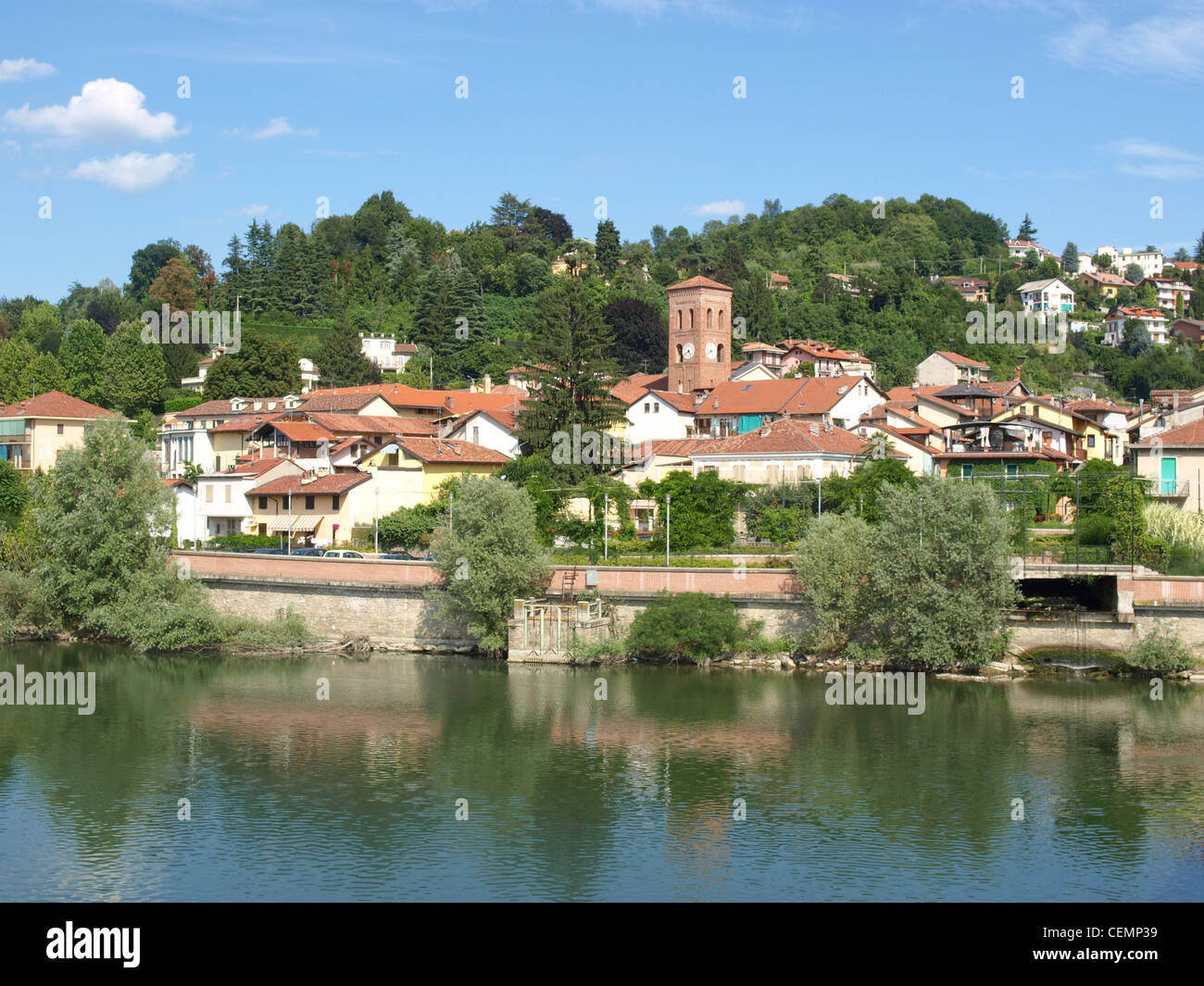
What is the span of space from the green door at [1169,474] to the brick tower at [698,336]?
2969 cm

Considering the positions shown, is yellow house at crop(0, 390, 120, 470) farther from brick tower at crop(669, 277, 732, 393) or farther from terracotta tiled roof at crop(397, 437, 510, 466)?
brick tower at crop(669, 277, 732, 393)

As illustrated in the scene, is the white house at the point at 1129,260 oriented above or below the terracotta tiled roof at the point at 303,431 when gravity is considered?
above

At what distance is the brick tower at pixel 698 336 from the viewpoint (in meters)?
68.7

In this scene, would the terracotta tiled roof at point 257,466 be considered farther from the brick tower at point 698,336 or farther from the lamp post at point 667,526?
the brick tower at point 698,336

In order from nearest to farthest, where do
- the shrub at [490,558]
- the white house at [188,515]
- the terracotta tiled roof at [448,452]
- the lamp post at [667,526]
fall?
1. the shrub at [490,558]
2. the lamp post at [667,526]
3. the terracotta tiled roof at [448,452]
4. the white house at [188,515]

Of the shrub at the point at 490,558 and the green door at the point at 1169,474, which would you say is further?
the green door at the point at 1169,474

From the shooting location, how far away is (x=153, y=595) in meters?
38.5

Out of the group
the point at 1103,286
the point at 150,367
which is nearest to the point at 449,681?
the point at 150,367

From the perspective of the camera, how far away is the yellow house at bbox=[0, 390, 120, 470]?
62.4 meters

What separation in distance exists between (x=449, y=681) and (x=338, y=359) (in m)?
48.6

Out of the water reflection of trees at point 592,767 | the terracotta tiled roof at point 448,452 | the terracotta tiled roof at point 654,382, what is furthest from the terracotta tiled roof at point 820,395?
the water reflection of trees at point 592,767

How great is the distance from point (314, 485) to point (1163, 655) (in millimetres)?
29934

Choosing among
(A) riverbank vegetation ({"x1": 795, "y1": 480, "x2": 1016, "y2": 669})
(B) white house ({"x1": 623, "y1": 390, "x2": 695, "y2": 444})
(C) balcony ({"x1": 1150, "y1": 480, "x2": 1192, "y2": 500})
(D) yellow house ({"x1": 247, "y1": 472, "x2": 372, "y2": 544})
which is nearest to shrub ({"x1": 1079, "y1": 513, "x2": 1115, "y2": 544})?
(C) balcony ({"x1": 1150, "y1": 480, "x2": 1192, "y2": 500})

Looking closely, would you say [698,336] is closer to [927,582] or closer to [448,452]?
[448,452]
